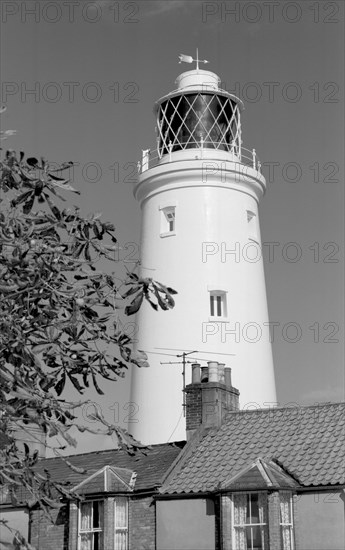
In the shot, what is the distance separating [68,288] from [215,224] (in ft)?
89.2

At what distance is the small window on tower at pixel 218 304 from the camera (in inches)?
1398

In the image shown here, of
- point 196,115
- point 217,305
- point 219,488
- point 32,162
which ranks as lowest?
point 219,488

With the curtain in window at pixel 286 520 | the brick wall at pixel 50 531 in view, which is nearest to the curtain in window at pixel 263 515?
the curtain in window at pixel 286 520

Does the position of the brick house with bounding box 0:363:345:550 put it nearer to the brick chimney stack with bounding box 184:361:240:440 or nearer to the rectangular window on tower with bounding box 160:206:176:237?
the brick chimney stack with bounding box 184:361:240:440

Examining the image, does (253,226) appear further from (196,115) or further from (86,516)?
(86,516)

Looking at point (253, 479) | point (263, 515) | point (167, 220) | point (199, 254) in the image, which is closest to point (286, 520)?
point (263, 515)

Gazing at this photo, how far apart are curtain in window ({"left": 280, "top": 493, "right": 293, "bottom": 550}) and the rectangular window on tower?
50.5ft

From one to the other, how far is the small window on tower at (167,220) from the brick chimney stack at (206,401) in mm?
9057

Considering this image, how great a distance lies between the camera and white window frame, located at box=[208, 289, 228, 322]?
1394 inches

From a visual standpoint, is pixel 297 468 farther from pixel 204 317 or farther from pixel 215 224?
pixel 215 224

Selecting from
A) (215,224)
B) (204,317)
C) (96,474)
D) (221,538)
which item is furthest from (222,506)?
(215,224)

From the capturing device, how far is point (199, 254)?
36.0 meters

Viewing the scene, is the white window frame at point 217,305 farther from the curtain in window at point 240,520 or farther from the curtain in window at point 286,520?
the curtain in window at point 286,520

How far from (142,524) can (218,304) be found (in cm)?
1202
